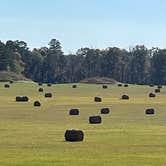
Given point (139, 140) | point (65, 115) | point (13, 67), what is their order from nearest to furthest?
1. point (139, 140)
2. point (65, 115)
3. point (13, 67)

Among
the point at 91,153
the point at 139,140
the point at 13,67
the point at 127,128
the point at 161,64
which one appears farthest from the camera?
the point at 161,64

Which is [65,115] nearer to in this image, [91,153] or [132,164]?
[91,153]

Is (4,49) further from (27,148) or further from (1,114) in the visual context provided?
(27,148)

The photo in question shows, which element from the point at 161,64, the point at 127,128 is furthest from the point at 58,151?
the point at 161,64

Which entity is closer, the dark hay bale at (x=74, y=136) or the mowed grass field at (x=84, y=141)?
the mowed grass field at (x=84, y=141)

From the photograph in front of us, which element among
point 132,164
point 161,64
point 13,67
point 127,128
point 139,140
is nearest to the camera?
point 132,164

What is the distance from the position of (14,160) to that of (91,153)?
3438 mm

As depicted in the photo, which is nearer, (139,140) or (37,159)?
(37,159)

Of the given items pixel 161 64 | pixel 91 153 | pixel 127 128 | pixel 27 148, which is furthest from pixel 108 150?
pixel 161 64

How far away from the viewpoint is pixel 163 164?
949 inches

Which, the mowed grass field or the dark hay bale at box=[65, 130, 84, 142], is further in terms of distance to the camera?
the dark hay bale at box=[65, 130, 84, 142]

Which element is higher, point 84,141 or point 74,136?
point 74,136

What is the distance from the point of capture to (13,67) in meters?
175

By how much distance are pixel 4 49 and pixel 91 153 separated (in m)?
154
